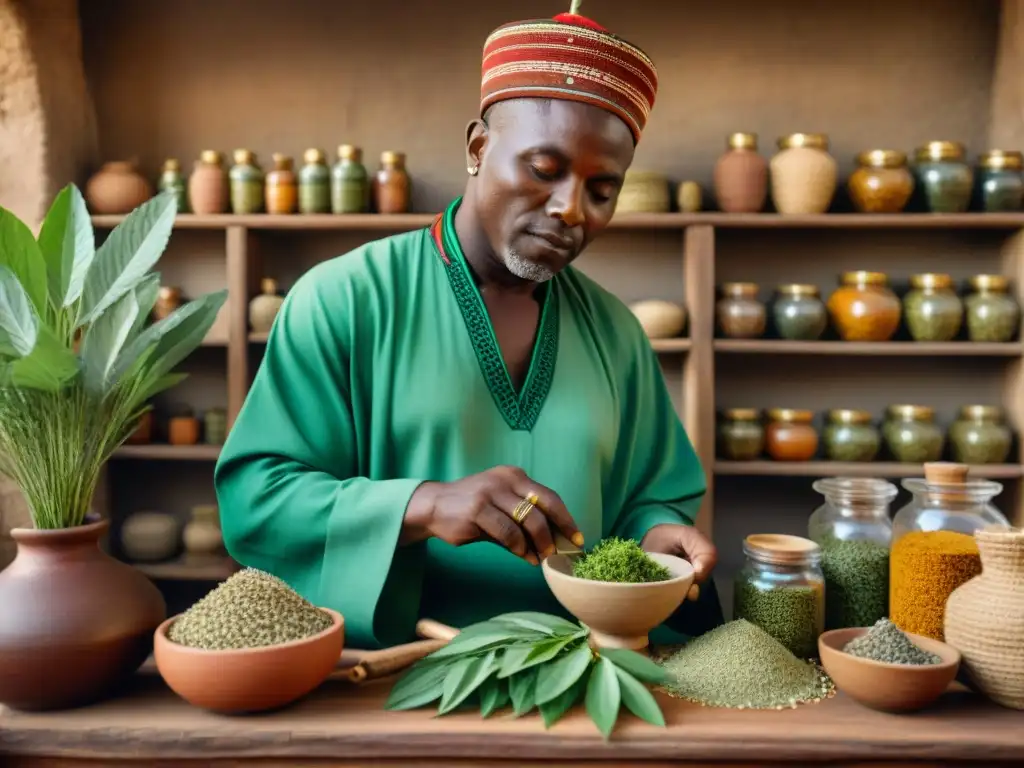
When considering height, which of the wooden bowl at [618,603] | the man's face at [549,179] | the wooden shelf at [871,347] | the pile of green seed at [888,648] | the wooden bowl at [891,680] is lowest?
the wooden bowl at [891,680]

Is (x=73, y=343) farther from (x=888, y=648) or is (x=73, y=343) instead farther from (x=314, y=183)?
(x=314, y=183)

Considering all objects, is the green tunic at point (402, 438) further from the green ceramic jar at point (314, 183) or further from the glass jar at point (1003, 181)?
the glass jar at point (1003, 181)

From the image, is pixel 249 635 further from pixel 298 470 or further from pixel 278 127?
pixel 278 127

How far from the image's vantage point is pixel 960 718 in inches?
37.6

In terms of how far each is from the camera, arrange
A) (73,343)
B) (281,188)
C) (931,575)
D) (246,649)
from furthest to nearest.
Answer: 1. (281,188)
2. (931,575)
3. (73,343)
4. (246,649)

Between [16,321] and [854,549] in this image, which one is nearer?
[16,321]

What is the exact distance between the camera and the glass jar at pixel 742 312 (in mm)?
3303

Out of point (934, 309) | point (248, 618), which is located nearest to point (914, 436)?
point (934, 309)

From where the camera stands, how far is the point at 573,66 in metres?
1.27

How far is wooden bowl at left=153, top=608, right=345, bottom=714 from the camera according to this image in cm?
88

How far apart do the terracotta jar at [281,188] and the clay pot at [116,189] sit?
0.47 metres

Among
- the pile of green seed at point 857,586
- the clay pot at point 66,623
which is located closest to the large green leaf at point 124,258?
the clay pot at point 66,623

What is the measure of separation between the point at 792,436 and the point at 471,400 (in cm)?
225

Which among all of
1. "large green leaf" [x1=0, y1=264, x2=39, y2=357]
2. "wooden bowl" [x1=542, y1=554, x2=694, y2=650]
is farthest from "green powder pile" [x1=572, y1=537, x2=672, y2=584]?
"large green leaf" [x1=0, y1=264, x2=39, y2=357]
